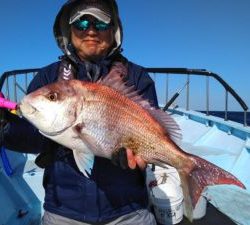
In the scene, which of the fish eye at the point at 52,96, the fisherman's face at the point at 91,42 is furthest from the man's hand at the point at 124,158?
the fisherman's face at the point at 91,42

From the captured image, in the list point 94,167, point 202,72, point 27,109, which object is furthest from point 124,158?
point 202,72

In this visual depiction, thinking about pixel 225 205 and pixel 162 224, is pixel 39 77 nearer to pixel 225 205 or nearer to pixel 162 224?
pixel 162 224

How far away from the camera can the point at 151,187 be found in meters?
4.32

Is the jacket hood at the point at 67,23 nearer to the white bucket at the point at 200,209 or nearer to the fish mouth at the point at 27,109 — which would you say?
the fish mouth at the point at 27,109

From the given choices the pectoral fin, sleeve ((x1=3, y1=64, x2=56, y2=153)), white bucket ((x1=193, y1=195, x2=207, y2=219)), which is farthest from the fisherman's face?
white bucket ((x1=193, y1=195, x2=207, y2=219))

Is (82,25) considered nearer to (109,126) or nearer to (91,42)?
(91,42)

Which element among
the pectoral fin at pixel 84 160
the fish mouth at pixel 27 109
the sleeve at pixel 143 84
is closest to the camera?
the fish mouth at pixel 27 109

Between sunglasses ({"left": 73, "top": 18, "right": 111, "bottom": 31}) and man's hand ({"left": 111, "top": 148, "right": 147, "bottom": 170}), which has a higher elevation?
sunglasses ({"left": 73, "top": 18, "right": 111, "bottom": 31})

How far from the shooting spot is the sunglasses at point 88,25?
9.19 ft

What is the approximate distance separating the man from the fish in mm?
155

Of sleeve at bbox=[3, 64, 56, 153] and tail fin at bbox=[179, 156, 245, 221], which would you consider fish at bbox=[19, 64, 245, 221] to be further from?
sleeve at bbox=[3, 64, 56, 153]

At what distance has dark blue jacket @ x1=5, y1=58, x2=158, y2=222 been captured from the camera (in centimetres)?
254

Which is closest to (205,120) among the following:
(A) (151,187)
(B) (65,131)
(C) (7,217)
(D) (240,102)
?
(D) (240,102)

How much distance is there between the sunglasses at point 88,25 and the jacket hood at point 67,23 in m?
0.16
